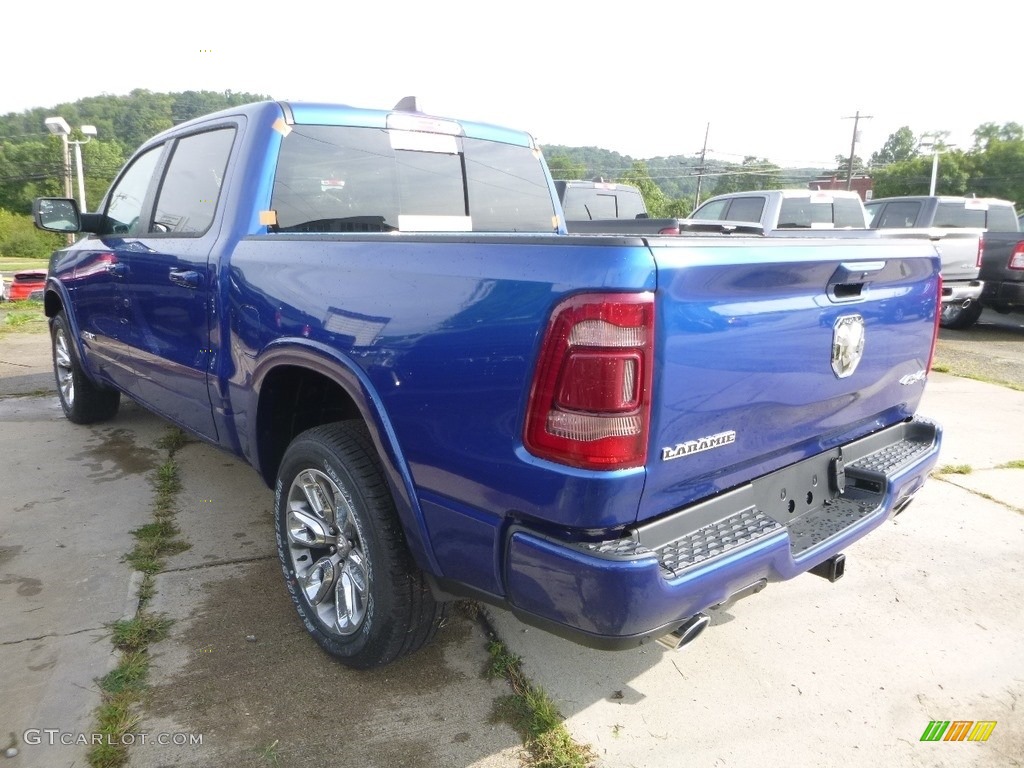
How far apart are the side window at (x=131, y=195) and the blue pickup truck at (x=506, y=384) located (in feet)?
1.63

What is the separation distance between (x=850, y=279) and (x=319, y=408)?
199cm

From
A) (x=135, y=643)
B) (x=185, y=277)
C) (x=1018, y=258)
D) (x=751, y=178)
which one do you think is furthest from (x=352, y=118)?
(x=751, y=178)

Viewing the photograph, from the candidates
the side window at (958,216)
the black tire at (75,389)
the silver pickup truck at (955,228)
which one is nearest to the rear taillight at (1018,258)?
the silver pickup truck at (955,228)

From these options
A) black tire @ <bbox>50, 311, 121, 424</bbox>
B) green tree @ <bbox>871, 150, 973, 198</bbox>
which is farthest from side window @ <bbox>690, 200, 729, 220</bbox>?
green tree @ <bbox>871, 150, 973, 198</bbox>

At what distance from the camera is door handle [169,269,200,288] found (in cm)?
313

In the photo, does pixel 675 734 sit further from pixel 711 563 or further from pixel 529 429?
pixel 529 429

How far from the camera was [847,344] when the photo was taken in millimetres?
2336

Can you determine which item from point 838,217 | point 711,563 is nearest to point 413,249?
point 711,563

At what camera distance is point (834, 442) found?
254 cm

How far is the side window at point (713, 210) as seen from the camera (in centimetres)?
1135

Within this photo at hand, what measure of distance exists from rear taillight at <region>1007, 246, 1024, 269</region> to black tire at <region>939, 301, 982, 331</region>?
29.3 inches

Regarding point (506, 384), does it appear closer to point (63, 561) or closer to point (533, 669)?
point (533, 669)

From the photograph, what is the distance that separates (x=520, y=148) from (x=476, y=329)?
2.46 metres

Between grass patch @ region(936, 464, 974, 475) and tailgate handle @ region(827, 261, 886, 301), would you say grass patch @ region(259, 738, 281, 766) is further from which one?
grass patch @ region(936, 464, 974, 475)
